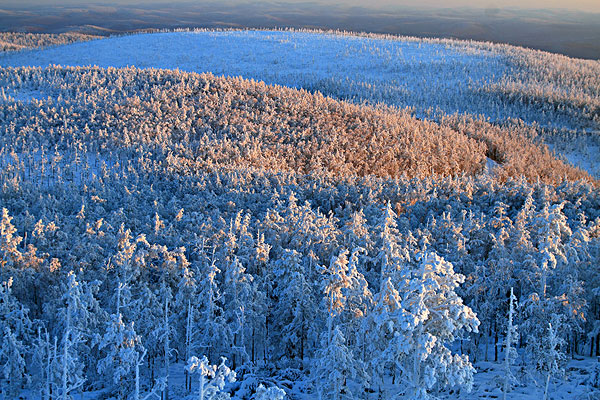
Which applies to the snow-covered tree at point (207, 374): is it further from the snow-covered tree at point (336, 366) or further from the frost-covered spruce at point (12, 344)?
the frost-covered spruce at point (12, 344)

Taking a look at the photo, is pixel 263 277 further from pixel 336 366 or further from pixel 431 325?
pixel 431 325

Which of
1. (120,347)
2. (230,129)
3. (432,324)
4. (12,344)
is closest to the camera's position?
(432,324)

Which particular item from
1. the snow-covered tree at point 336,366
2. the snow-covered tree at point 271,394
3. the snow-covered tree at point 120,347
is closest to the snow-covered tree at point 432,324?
the snow-covered tree at point 271,394

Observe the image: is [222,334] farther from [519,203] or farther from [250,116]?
[250,116]

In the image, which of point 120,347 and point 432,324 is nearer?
point 432,324

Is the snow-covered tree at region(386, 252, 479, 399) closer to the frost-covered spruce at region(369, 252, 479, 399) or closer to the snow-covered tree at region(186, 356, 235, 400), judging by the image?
the frost-covered spruce at region(369, 252, 479, 399)

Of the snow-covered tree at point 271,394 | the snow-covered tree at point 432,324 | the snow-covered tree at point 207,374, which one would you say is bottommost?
the snow-covered tree at point 271,394

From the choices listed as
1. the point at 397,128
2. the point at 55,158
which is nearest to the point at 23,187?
the point at 55,158

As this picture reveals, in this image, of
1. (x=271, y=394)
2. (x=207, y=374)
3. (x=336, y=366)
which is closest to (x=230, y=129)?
(x=336, y=366)

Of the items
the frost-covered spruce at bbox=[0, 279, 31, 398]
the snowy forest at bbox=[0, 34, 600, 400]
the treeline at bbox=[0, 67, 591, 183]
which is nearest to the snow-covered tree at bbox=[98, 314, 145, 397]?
the snowy forest at bbox=[0, 34, 600, 400]
